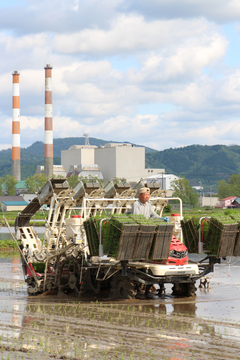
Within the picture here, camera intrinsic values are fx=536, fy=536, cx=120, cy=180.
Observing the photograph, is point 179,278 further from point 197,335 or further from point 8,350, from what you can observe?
point 8,350

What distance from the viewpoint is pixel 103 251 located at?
11406 mm

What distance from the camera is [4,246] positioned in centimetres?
3067

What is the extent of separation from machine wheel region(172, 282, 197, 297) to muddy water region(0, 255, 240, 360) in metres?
0.22

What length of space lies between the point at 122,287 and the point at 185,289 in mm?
1659

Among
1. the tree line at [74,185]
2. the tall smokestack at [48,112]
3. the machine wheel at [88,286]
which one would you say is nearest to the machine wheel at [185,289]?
the machine wheel at [88,286]

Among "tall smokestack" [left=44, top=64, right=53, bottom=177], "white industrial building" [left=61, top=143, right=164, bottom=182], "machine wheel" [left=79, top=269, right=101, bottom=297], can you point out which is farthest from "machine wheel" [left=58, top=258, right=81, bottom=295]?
"white industrial building" [left=61, top=143, right=164, bottom=182]

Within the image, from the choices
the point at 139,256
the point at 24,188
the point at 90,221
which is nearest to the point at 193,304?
the point at 139,256

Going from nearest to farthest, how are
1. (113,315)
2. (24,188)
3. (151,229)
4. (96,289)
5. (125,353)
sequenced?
(125,353) → (113,315) → (151,229) → (96,289) → (24,188)

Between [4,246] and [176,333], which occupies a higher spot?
[176,333]

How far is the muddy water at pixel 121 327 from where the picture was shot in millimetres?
7426

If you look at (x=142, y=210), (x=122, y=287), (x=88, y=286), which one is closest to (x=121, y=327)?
(x=122, y=287)

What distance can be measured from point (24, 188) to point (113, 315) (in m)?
119

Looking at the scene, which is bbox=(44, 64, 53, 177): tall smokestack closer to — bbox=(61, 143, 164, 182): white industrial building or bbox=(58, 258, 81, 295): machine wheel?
bbox=(61, 143, 164, 182): white industrial building

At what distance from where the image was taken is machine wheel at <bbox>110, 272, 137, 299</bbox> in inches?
468
